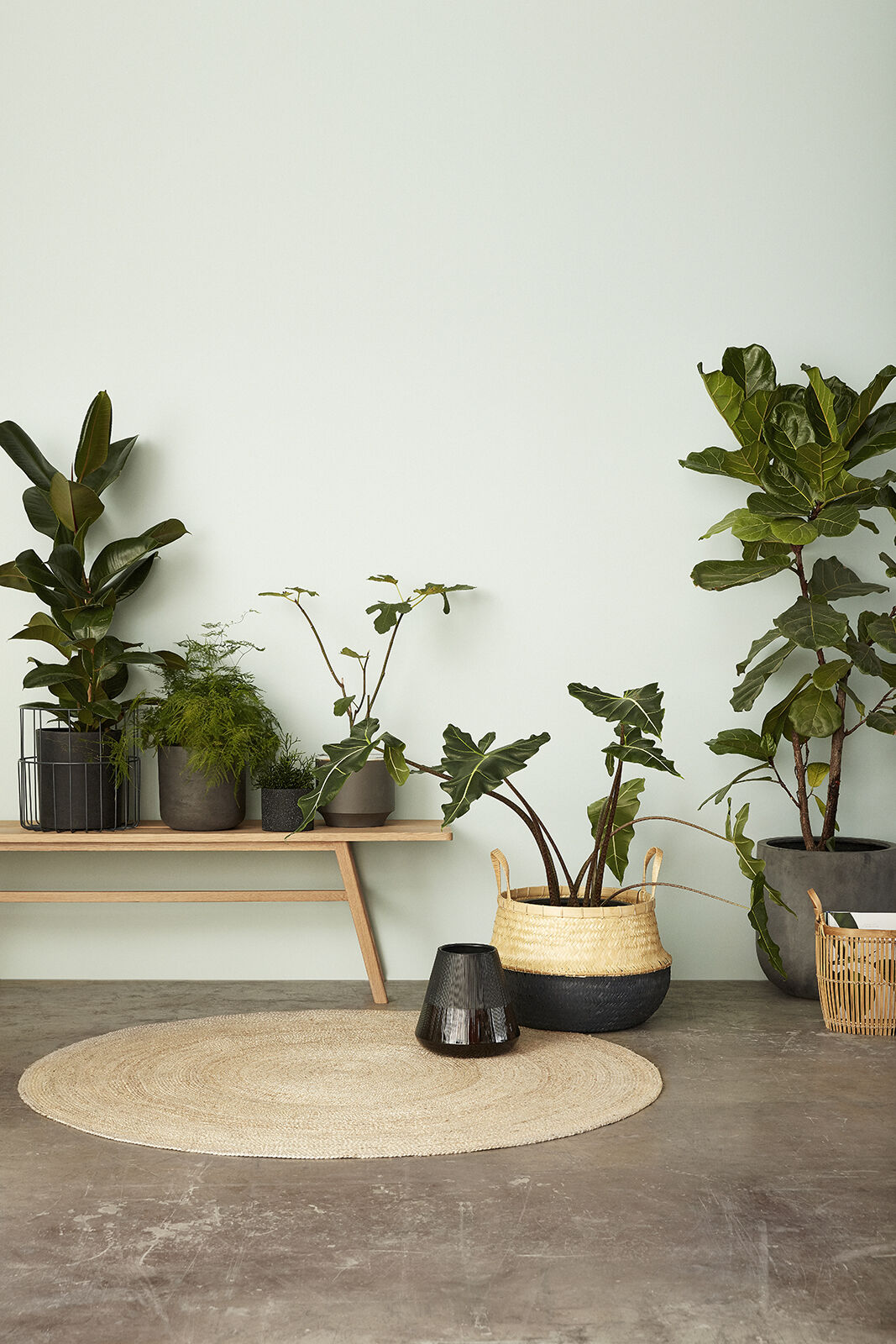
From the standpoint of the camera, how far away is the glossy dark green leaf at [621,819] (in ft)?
9.78

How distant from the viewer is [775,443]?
291cm

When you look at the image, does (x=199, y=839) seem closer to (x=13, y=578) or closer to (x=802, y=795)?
(x=13, y=578)

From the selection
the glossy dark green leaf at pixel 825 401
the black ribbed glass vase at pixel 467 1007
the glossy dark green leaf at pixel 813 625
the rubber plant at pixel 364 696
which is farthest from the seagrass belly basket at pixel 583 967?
the glossy dark green leaf at pixel 825 401

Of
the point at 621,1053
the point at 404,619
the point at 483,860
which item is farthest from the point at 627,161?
the point at 621,1053

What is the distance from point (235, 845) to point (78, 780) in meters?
0.45

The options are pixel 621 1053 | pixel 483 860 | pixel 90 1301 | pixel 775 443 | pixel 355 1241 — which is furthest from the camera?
pixel 483 860

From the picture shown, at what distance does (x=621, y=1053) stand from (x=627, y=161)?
2.38m

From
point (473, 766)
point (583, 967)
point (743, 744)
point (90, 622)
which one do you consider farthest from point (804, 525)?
point (90, 622)

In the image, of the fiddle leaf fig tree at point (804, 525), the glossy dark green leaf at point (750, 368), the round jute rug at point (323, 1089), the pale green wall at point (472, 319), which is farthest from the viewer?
the pale green wall at point (472, 319)

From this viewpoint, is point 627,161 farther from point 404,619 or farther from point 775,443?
point 404,619

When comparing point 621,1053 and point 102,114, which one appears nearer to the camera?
point 621,1053

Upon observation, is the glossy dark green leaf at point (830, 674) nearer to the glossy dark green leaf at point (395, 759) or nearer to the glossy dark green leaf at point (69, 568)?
the glossy dark green leaf at point (395, 759)

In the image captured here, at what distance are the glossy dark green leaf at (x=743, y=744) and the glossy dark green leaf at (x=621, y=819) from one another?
0.72 ft

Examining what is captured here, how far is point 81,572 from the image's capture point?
Answer: 3.11 m
